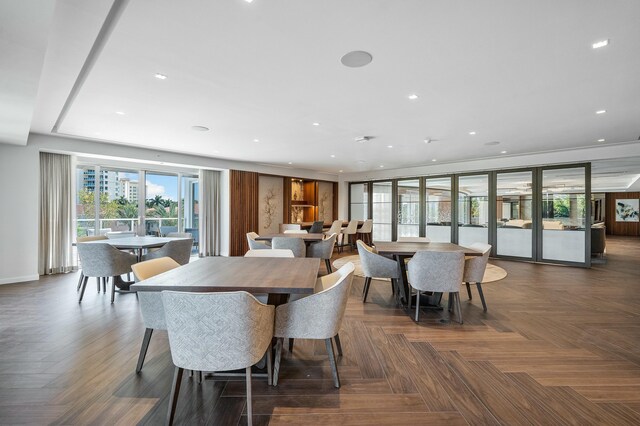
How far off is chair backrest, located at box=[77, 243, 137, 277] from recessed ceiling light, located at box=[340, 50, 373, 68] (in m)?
3.64

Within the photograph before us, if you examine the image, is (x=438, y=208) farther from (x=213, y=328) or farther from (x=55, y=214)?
(x=55, y=214)

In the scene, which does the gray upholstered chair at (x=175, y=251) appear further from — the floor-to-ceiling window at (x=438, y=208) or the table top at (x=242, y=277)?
the floor-to-ceiling window at (x=438, y=208)

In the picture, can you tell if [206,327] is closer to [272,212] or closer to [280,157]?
[280,157]

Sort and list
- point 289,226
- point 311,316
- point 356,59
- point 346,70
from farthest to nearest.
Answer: point 289,226 < point 346,70 < point 356,59 < point 311,316

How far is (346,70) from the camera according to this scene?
9.20 feet

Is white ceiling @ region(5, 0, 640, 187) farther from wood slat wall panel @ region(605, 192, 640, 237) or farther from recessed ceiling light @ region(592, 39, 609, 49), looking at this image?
wood slat wall panel @ region(605, 192, 640, 237)

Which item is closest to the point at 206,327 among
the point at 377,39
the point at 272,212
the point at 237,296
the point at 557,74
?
the point at 237,296

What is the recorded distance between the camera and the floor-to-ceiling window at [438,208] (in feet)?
27.5

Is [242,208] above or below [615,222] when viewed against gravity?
above

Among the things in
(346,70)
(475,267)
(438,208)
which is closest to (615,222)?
(438,208)

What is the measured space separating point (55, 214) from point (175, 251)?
3.48 meters

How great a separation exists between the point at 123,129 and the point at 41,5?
3.49m

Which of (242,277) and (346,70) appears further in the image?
(346,70)

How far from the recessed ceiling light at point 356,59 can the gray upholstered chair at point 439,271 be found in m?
1.99
